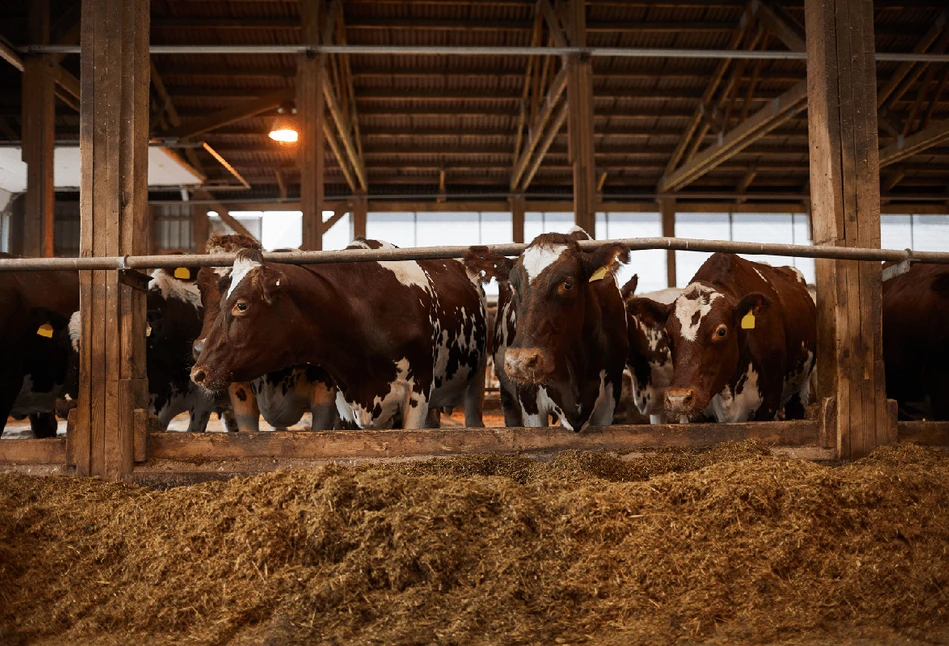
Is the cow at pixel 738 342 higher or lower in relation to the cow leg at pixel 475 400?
higher

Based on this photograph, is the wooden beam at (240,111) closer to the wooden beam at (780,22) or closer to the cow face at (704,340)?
the wooden beam at (780,22)

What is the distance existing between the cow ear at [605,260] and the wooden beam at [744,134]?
9200 mm

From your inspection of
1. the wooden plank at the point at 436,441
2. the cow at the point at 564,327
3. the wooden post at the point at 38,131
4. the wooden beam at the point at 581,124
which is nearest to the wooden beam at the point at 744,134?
the wooden beam at the point at 581,124

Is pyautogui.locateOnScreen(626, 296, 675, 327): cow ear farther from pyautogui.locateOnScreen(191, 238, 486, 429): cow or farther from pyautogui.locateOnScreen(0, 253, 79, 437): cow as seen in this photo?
pyautogui.locateOnScreen(0, 253, 79, 437): cow

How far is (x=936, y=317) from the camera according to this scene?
6434mm

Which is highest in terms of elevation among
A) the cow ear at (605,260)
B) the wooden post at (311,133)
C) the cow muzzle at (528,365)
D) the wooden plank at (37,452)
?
the wooden post at (311,133)

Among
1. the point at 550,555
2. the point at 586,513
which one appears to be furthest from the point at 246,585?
the point at 586,513

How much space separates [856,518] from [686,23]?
44.2ft

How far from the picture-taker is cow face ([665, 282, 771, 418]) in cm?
516

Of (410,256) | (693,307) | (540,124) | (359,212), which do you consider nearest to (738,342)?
(693,307)

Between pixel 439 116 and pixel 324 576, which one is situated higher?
pixel 439 116

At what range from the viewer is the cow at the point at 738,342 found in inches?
207

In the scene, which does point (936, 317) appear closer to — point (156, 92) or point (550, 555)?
point (550, 555)

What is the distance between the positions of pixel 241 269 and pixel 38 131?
7.91 meters
